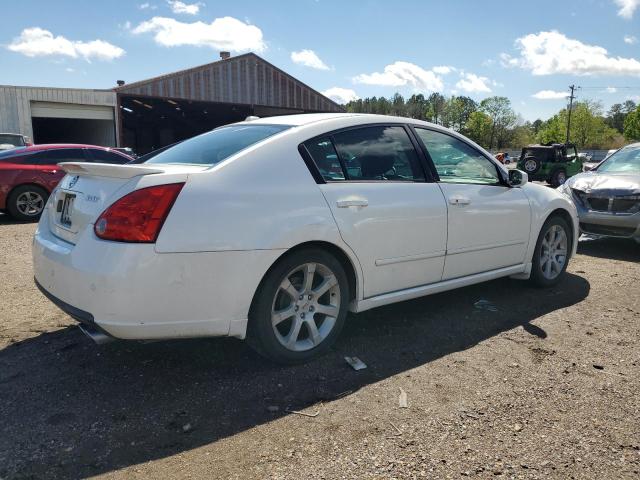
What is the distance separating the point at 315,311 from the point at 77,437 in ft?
4.93

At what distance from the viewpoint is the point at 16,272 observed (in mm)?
5613

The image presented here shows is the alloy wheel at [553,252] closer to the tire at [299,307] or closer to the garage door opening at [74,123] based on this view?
the tire at [299,307]

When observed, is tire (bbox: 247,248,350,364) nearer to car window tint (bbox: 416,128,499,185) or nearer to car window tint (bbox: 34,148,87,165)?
car window tint (bbox: 416,128,499,185)

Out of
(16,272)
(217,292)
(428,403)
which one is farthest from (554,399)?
(16,272)

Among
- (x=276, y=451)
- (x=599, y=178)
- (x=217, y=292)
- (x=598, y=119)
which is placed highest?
(x=598, y=119)

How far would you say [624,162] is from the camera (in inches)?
309

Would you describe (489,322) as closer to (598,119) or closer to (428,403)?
(428,403)

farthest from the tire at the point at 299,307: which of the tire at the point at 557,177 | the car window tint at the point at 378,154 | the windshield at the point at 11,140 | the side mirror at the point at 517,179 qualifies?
the tire at the point at 557,177

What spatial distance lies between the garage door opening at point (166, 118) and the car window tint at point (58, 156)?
15923 millimetres

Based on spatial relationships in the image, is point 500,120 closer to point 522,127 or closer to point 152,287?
point 522,127

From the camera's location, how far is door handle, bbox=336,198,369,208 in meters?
3.30

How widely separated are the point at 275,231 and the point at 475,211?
6.26ft

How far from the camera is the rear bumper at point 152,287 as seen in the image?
2635 millimetres

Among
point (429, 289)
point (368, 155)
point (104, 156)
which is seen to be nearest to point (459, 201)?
point (429, 289)
